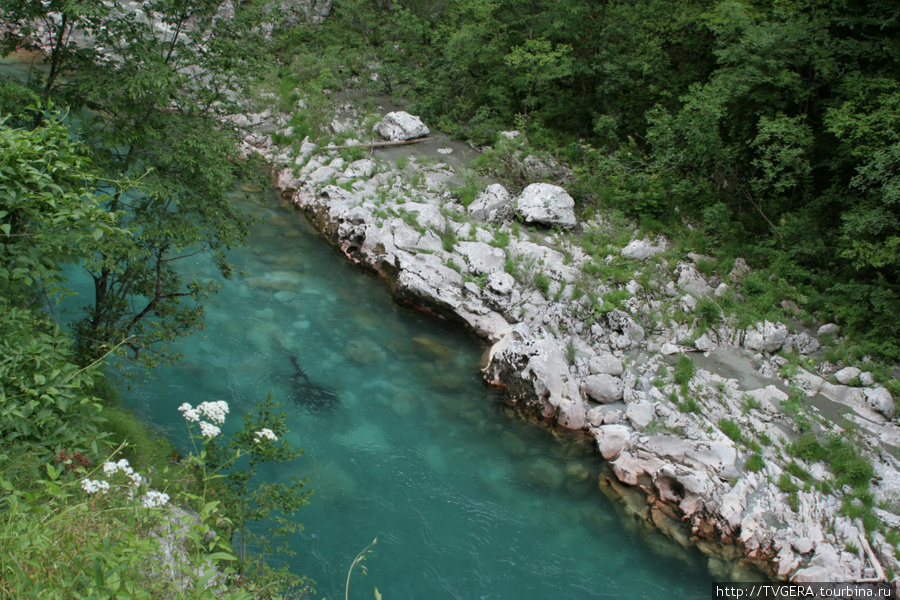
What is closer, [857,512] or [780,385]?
[857,512]

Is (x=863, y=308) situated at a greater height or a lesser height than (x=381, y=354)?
greater

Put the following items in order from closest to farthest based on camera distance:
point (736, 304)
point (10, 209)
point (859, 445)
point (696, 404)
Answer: point (10, 209)
point (859, 445)
point (696, 404)
point (736, 304)

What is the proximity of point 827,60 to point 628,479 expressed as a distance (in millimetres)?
9332

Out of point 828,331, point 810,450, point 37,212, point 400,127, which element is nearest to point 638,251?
point 828,331

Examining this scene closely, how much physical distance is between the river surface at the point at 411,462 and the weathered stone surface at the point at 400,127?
707cm

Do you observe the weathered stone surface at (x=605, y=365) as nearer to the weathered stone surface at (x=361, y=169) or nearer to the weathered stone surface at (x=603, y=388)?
the weathered stone surface at (x=603, y=388)

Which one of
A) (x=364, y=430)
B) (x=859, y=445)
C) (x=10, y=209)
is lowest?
(x=364, y=430)

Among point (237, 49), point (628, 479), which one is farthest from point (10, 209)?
point (628, 479)

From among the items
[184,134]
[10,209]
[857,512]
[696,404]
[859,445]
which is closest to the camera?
[10,209]

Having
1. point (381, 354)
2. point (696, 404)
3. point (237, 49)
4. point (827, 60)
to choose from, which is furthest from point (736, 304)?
point (237, 49)

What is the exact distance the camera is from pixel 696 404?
9281 millimetres

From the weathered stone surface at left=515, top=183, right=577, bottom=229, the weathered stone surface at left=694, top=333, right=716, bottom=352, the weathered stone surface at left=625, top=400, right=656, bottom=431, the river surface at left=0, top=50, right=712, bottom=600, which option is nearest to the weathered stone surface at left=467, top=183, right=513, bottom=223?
the weathered stone surface at left=515, top=183, right=577, bottom=229

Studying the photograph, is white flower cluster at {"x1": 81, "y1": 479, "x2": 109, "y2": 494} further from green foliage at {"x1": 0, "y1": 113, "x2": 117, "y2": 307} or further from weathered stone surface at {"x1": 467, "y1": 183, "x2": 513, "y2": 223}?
weathered stone surface at {"x1": 467, "y1": 183, "x2": 513, "y2": 223}

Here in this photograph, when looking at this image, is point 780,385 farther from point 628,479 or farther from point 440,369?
point 440,369
